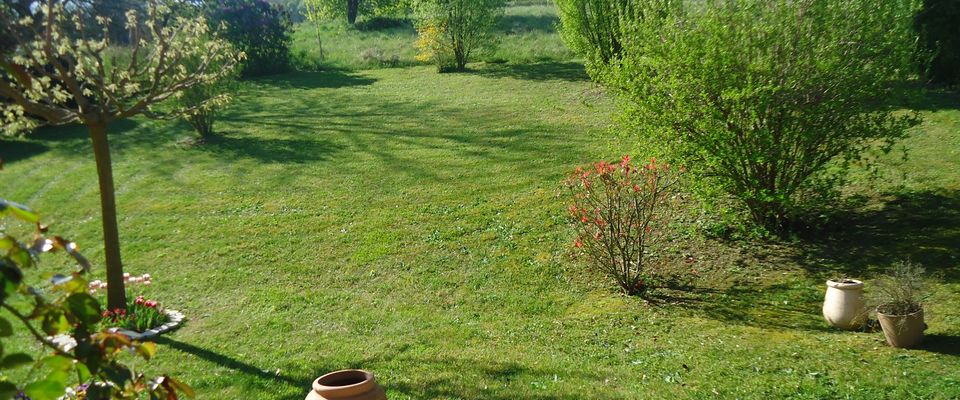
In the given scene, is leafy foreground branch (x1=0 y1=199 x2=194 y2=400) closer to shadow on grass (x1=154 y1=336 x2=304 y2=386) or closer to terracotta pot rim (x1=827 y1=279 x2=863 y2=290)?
shadow on grass (x1=154 y1=336 x2=304 y2=386)

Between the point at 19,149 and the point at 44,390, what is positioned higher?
the point at 44,390

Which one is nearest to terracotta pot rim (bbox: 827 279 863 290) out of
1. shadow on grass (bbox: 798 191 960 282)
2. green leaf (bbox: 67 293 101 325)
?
shadow on grass (bbox: 798 191 960 282)

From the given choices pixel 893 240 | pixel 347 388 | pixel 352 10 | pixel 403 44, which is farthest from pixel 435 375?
pixel 352 10

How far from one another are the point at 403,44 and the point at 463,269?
26019 mm

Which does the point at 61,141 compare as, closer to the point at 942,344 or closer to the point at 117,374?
the point at 942,344

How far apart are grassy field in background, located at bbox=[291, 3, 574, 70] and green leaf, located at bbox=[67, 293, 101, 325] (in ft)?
81.0

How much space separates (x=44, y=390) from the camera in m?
1.46

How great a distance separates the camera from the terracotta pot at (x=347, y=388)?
3.66 m

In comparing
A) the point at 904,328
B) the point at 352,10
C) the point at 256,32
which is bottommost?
the point at 904,328

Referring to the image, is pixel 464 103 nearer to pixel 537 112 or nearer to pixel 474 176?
pixel 537 112

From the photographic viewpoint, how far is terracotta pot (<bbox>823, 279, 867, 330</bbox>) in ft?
22.6

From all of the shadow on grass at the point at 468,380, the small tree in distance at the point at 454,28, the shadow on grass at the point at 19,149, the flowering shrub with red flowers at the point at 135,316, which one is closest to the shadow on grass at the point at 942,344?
the shadow on grass at the point at 468,380

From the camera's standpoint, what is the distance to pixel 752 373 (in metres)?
6.07

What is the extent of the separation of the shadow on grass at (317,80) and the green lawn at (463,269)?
7.76m
